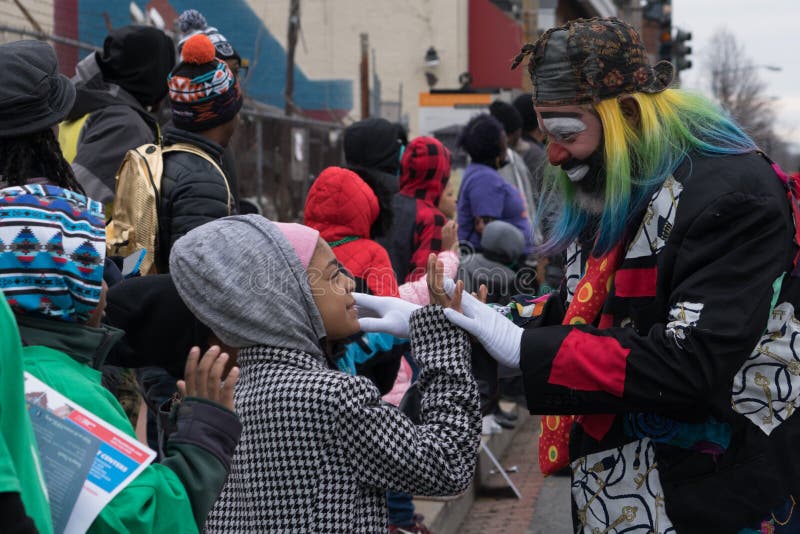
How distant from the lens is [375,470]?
2.59 metres

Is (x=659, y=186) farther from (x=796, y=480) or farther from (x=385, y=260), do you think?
(x=385, y=260)

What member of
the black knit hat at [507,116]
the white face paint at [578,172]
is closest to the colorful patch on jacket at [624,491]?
the white face paint at [578,172]

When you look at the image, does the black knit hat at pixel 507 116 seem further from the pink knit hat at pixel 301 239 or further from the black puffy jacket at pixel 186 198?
the pink knit hat at pixel 301 239

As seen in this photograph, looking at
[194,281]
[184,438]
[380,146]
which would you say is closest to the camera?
[184,438]

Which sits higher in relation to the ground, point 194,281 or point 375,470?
point 194,281

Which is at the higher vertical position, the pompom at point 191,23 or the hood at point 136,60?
the pompom at point 191,23

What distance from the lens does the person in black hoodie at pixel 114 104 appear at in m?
4.75

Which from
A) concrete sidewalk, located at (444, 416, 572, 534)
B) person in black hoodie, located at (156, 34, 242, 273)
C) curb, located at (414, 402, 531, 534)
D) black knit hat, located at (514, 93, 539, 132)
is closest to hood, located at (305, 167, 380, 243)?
person in black hoodie, located at (156, 34, 242, 273)

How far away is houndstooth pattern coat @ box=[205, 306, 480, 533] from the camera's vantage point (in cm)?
257

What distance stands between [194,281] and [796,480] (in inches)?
59.9

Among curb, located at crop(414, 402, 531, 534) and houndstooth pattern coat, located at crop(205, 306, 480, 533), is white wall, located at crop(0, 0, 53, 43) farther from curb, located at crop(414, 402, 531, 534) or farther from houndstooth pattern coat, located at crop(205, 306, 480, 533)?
houndstooth pattern coat, located at crop(205, 306, 480, 533)

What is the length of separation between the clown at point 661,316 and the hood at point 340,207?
2.28 metres

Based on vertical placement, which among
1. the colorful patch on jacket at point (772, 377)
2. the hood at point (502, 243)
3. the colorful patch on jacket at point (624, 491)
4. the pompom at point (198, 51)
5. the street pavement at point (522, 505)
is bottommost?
the street pavement at point (522, 505)

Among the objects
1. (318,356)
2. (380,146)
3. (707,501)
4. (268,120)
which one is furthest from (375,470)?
(268,120)
